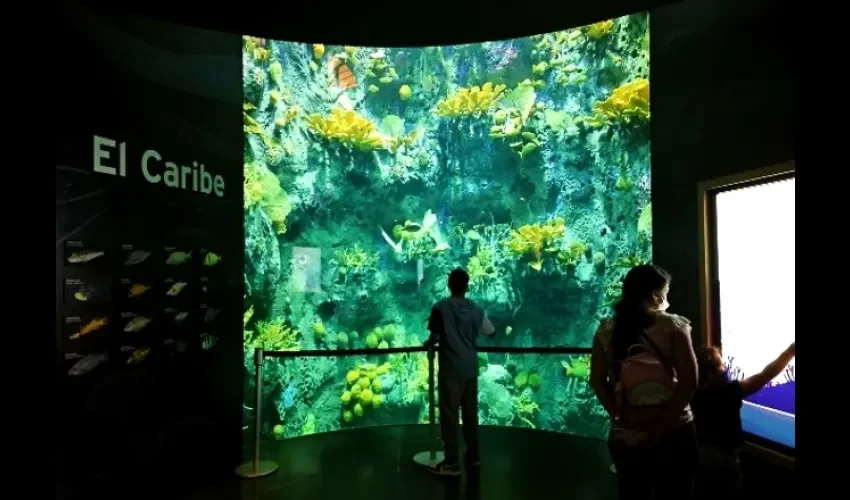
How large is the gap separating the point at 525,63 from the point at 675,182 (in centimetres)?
382

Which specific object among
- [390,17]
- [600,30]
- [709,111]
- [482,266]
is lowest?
[482,266]

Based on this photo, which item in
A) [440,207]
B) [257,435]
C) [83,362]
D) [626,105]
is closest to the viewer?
[83,362]

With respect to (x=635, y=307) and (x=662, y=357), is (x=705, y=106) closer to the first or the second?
(x=635, y=307)

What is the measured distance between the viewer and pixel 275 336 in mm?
6734

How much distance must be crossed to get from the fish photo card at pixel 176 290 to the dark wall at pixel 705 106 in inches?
158

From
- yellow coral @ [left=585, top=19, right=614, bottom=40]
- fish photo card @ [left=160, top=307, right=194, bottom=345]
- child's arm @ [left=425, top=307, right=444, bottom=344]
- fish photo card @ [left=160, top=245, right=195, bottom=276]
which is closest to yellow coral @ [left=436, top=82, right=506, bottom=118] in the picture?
yellow coral @ [left=585, top=19, right=614, bottom=40]

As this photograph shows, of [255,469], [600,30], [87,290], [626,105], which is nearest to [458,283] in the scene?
[255,469]

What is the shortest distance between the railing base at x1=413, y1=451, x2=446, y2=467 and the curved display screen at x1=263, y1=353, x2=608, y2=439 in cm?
195

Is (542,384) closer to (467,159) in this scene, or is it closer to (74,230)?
(467,159)

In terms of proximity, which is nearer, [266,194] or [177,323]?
[177,323]

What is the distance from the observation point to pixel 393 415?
749 cm

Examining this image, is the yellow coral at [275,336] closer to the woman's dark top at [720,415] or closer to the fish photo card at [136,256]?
the fish photo card at [136,256]

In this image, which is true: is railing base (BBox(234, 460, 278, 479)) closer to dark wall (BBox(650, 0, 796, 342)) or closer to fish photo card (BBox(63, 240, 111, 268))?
fish photo card (BBox(63, 240, 111, 268))

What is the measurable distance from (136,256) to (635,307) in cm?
360
